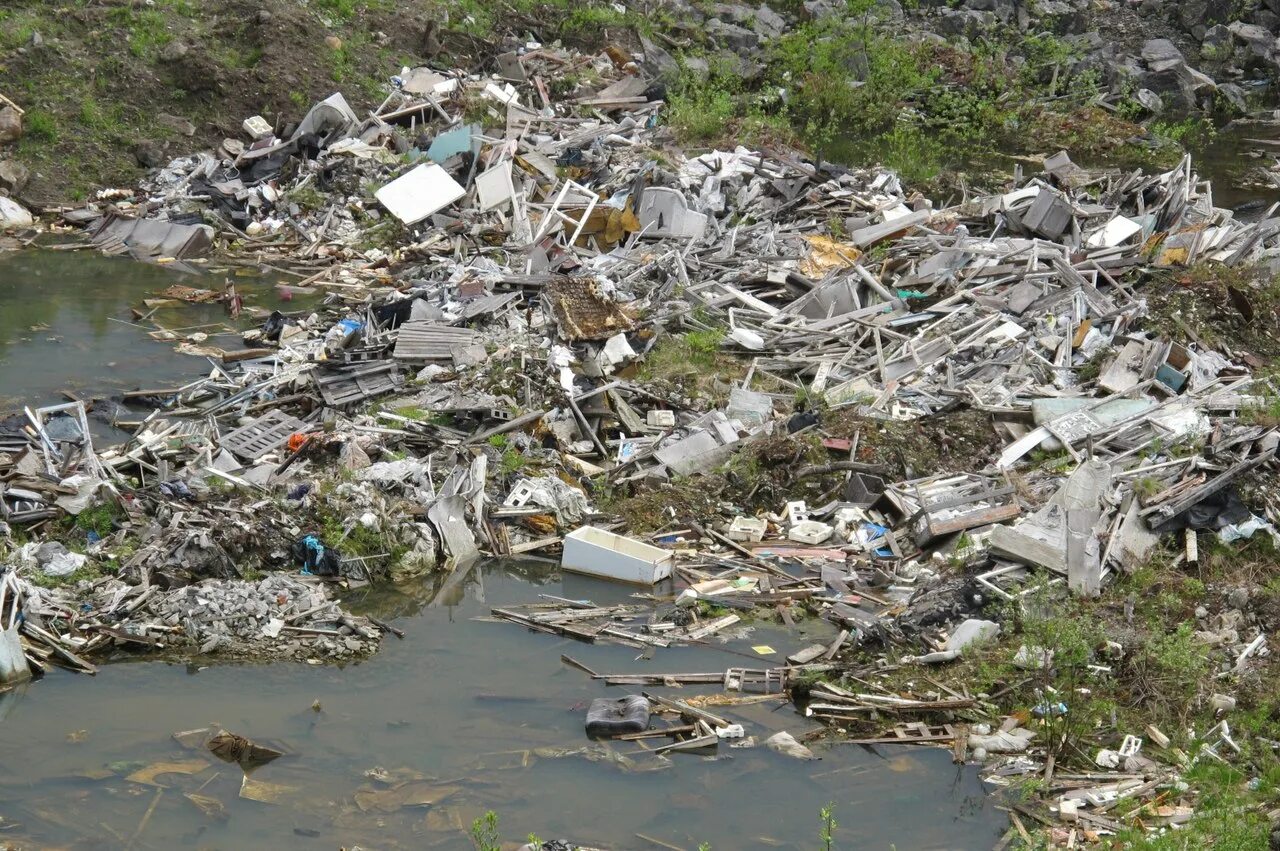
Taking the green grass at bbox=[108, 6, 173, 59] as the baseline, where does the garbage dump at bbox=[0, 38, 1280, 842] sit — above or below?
below

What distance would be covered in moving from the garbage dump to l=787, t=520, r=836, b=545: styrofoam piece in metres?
0.04

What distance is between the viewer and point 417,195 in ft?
56.5

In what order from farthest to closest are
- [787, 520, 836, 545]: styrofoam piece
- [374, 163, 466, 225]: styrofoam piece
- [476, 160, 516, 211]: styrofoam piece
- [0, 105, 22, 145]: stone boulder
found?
[0, 105, 22, 145]: stone boulder
[374, 163, 466, 225]: styrofoam piece
[476, 160, 516, 211]: styrofoam piece
[787, 520, 836, 545]: styrofoam piece

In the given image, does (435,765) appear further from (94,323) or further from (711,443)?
(94,323)

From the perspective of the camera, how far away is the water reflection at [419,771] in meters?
7.39

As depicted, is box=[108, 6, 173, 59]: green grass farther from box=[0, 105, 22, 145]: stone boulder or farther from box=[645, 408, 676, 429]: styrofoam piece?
box=[645, 408, 676, 429]: styrofoam piece

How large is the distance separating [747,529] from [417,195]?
29.1 feet

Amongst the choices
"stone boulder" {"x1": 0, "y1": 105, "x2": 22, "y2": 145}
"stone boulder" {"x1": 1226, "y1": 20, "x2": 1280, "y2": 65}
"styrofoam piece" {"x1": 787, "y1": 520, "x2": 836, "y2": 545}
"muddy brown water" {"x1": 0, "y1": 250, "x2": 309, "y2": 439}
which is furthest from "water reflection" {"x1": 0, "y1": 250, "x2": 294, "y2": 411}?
"stone boulder" {"x1": 1226, "y1": 20, "x2": 1280, "y2": 65}

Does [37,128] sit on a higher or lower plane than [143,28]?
lower

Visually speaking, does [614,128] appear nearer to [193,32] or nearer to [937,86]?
[193,32]

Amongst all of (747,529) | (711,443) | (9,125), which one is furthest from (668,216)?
(9,125)

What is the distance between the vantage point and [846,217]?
16.7 meters

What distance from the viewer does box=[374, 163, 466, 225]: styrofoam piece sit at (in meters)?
17.2

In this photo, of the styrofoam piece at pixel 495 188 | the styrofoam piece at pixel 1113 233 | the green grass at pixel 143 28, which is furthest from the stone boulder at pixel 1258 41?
the green grass at pixel 143 28
